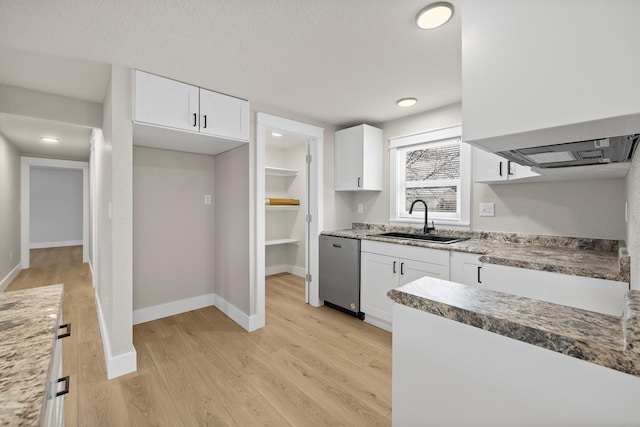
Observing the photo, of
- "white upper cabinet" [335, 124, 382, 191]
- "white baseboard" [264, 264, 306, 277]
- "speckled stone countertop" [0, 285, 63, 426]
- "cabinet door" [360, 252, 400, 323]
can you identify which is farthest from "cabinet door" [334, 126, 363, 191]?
"speckled stone countertop" [0, 285, 63, 426]

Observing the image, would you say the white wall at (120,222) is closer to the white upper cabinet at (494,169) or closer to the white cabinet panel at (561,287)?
the white cabinet panel at (561,287)

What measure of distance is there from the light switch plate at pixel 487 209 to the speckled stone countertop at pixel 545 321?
6.90ft

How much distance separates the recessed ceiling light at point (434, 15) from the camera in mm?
1516

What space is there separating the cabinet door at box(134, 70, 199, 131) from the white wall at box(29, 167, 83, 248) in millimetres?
8231

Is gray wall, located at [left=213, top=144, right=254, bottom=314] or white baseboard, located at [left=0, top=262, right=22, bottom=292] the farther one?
white baseboard, located at [left=0, top=262, right=22, bottom=292]

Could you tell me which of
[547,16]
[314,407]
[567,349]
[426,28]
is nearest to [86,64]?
[426,28]

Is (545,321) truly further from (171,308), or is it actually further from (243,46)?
(171,308)

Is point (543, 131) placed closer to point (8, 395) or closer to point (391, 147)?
Answer: point (8, 395)

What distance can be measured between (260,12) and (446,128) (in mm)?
2217

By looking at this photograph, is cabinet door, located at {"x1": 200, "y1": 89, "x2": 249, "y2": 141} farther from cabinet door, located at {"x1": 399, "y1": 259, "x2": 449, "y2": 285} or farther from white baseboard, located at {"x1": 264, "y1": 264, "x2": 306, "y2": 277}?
white baseboard, located at {"x1": 264, "y1": 264, "x2": 306, "y2": 277}

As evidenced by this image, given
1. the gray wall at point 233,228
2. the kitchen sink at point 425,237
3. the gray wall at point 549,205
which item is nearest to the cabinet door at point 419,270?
the kitchen sink at point 425,237

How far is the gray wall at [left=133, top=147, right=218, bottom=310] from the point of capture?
3.11 metres

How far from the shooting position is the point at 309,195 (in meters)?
3.68

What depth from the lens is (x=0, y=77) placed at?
2.28 m
